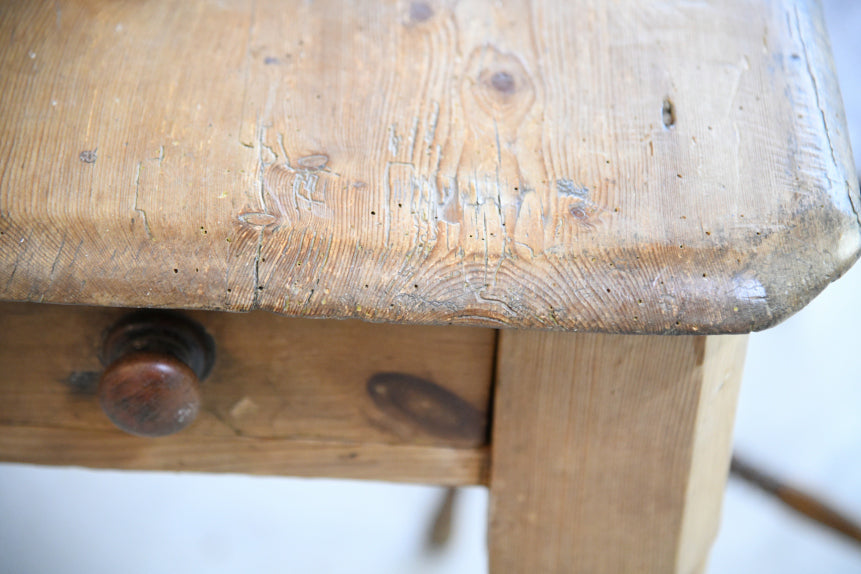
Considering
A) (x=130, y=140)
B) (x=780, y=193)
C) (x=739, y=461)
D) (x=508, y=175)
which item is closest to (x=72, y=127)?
(x=130, y=140)

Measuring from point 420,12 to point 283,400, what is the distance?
23 centimetres

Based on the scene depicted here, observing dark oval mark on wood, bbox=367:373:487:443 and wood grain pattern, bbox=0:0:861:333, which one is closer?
wood grain pattern, bbox=0:0:861:333

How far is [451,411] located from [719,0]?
0.89ft

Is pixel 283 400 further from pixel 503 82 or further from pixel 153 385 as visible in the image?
pixel 503 82

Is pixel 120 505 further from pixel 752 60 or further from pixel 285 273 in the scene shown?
pixel 752 60

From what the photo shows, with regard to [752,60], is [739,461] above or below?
below

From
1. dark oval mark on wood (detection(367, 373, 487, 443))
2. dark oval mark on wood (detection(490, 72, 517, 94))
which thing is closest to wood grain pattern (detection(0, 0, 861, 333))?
dark oval mark on wood (detection(490, 72, 517, 94))

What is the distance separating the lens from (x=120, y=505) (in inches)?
45.3

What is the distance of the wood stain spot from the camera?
1.31ft

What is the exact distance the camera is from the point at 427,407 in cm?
42

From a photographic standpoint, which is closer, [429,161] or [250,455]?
[429,161]

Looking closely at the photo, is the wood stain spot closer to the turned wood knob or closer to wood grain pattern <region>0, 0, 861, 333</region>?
wood grain pattern <region>0, 0, 861, 333</region>

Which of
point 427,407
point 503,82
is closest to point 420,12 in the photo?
point 503,82

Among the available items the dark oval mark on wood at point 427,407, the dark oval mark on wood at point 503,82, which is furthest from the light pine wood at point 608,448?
the dark oval mark on wood at point 503,82
